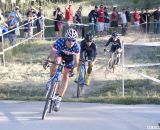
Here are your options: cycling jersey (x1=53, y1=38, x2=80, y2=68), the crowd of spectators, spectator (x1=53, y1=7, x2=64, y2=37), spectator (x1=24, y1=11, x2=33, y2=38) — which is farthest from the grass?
spectator (x1=53, y1=7, x2=64, y2=37)

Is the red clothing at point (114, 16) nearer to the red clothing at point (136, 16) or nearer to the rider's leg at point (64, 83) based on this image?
the red clothing at point (136, 16)

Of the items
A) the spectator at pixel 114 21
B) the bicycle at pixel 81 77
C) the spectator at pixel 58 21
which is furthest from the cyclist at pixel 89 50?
the spectator at pixel 114 21

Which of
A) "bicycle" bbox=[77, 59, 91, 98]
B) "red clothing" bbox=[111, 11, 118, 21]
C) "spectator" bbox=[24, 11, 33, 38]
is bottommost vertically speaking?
"bicycle" bbox=[77, 59, 91, 98]

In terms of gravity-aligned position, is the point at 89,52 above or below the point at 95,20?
below

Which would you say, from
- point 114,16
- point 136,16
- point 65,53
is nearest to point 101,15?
point 114,16

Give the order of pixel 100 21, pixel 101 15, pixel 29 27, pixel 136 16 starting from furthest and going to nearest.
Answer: pixel 136 16, pixel 100 21, pixel 101 15, pixel 29 27

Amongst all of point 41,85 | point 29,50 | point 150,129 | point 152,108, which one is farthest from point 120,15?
point 150,129

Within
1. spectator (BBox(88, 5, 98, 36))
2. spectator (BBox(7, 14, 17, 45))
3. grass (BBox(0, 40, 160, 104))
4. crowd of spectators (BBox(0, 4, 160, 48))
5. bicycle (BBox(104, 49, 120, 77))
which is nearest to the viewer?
grass (BBox(0, 40, 160, 104))

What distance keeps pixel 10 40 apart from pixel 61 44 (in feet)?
33.6

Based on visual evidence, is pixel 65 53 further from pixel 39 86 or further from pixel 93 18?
pixel 93 18

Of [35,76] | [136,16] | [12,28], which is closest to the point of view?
[35,76]

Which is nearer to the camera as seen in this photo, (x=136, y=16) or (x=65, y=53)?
(x=65, y=53)

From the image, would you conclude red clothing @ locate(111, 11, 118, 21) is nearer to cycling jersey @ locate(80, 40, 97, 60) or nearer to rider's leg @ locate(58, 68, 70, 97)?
cycling jersey @ locate(80, 40, 97, 60)

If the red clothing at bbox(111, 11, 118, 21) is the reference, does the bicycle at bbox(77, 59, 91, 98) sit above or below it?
below
